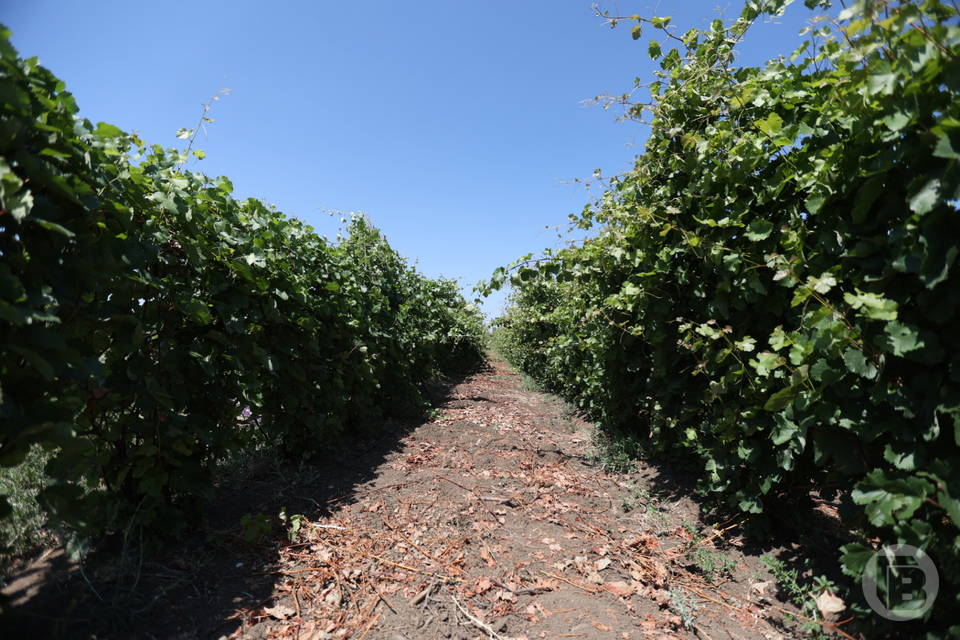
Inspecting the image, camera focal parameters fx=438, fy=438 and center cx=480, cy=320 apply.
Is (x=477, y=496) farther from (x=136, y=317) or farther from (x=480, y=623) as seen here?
(x=136, y=317)

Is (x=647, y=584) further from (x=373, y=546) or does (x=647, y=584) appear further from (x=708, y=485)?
(x=373, y=546)

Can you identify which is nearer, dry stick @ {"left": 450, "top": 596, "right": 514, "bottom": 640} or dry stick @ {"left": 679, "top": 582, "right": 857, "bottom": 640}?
dry stick @ {"left": 679, "top": 582, "right": 857, "bottom": 640}

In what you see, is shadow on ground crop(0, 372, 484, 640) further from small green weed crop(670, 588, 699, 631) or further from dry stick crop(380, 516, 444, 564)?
small green weed crop(670, 588, 699, 631)

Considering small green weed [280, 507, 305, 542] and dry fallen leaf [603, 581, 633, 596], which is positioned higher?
small green weed [280, 507, 305, 542]

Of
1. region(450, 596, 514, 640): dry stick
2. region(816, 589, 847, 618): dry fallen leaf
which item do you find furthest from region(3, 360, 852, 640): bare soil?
region(816, 589, 847, 618): dry fallen leaf

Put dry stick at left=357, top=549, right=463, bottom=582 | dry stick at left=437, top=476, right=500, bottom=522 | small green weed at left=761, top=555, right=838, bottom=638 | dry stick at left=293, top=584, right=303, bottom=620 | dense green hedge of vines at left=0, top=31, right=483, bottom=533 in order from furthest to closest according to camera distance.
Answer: dry stick at left=437, top=476, right=500, bottom=522 → dry stick at left=357, top=549, right=463, bottom=582 → dry stick at left=293, top=584, right=303, bottom=620 → small green weed at left=761, top=555, right=838, bottom=638 → dense green hedge of vines at left=0, top=31, right=483, bottom=533

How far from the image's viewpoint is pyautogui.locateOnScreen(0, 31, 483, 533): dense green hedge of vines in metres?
1.55

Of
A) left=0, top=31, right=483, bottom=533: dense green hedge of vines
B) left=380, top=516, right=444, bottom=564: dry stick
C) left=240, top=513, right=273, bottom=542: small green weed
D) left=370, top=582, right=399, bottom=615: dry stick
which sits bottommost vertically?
left=370, top=582, right=399, bottom=615: dry stick

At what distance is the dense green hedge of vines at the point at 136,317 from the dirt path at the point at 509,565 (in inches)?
37.6

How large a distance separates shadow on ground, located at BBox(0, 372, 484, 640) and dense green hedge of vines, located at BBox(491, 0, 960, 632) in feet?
9.16

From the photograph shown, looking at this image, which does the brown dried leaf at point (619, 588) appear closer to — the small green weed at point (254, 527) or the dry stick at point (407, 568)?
the dry stick at point (407, 568)

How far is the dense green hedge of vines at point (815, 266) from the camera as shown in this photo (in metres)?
1.58

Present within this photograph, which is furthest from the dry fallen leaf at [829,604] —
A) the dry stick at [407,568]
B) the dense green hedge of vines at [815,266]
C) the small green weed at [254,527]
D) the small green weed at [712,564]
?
the small green weed at [254,527]

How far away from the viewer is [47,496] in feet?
5.33
